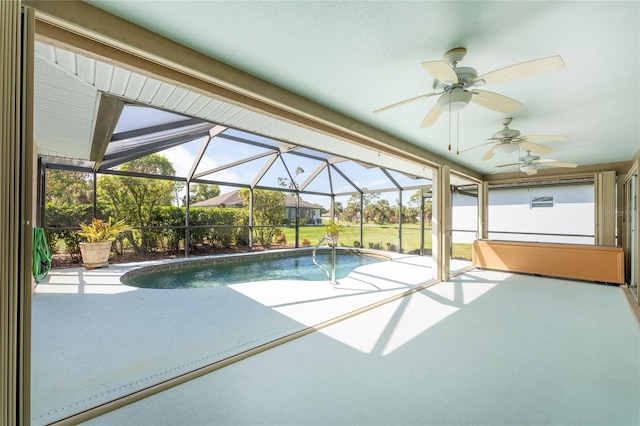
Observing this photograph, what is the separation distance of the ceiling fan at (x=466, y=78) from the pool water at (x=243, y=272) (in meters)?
4.44

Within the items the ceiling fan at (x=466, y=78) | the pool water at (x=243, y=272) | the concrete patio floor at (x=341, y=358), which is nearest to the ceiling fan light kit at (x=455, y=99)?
the ceiling fan at (x=466, y=78)

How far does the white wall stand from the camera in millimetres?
6973

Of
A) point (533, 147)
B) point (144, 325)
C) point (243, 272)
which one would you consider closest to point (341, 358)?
point (144, 325)

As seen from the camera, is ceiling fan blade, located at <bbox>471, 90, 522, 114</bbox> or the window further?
the window

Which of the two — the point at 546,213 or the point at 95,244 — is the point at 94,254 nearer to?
the point at 95,244

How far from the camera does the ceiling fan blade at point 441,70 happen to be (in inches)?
71.4

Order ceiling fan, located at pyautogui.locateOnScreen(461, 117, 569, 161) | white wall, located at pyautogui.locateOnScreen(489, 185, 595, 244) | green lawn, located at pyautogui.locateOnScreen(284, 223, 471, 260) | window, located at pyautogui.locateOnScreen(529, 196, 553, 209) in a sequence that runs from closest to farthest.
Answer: ceiling fan, located at pyautogui.locateOnScreen(461, 117, 569, 161), white wall, located at pyautogui.locateOnScreen(489, 185, 595, 244), window, located at pyautogui.locateOnScreen(529, 196, 553, 209), green lawn, located at pyautogui.locateOnScreen(284, 223, 471, 260)

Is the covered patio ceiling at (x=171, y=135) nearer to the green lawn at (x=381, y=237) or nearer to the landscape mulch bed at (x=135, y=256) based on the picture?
the green lawn at (x=381, y=237)

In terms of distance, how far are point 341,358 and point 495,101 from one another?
260cm

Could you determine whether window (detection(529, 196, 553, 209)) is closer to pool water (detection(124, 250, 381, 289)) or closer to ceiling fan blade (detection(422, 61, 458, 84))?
pool water (detection(124, 250, 381, 289))

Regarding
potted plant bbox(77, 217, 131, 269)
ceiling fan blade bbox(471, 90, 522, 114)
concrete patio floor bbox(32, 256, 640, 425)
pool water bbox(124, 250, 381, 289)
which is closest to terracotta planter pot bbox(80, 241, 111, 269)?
potted plant bbox(77, 217, 131, 269)

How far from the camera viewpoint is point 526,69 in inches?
73.4

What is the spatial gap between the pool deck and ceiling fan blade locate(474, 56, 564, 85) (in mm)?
2808

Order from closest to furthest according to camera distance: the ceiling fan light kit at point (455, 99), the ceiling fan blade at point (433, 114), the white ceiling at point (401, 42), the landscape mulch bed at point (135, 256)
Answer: the white ceiling at point (401, 42)
the ceiling fan light kit at point (455, 99)
the ceiling fan blade at point (433, 114)
the landscape mulch bed at point (135, 256)
